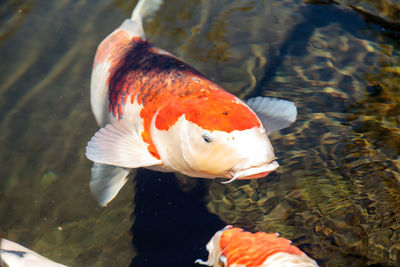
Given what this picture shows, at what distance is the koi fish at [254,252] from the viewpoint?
1935 mm

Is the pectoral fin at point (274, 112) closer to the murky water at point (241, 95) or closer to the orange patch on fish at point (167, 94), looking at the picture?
the orange patch on fish at point (167, 94)

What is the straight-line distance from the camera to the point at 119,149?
2850 millimetres

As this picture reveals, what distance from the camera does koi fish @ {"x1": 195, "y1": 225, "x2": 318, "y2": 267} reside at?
76.2 inches

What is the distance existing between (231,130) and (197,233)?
116cm

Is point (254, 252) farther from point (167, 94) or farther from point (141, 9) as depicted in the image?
point (141, 9)

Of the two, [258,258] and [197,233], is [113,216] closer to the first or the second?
[197,233]

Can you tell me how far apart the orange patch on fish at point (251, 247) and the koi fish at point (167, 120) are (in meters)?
0.34

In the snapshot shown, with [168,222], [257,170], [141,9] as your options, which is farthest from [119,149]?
[141,9]

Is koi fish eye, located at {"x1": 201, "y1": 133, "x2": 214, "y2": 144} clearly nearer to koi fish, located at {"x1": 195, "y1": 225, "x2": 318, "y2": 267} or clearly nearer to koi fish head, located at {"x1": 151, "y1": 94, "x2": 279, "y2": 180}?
koi fish head, located at {"x1": 151, "y1": 94, "x2": 279, "y2": 180}

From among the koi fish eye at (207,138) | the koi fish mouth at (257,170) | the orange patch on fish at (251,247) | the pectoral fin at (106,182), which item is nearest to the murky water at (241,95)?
the pectoral fin at (106,182)

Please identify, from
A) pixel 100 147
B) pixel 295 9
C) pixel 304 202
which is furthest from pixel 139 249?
pixel 295 9

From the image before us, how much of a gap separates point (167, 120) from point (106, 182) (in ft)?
3.25

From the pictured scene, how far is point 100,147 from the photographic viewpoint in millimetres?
2848

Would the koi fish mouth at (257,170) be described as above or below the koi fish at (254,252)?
above
